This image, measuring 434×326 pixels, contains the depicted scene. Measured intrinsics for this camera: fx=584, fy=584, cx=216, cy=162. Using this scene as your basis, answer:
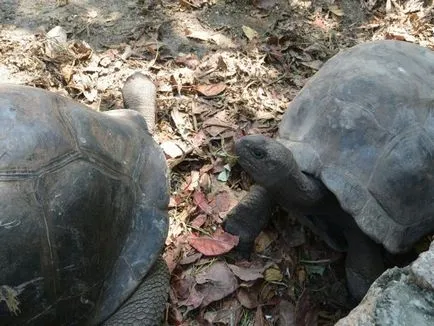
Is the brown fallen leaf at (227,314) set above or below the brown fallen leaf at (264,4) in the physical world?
below

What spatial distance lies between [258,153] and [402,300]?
139 cm

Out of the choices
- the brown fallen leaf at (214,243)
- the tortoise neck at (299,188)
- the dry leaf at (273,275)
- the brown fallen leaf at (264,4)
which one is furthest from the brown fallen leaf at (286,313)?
the brown fallen leaf at (264,4)

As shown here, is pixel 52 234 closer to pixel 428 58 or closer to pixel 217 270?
pixel 217 270

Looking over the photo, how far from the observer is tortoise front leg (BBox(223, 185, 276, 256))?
3.24m

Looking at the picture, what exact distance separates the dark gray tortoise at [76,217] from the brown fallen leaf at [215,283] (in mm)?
274

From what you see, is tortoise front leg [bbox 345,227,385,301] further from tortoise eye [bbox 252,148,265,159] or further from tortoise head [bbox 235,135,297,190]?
tortoise eye [bbox 252,148,265,159]

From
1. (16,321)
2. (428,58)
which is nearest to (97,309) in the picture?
(16,321)

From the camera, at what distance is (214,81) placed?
164 inches

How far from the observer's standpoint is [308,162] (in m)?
3.06

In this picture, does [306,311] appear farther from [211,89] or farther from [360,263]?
[211,89]

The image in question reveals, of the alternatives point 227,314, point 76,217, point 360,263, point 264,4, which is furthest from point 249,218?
point 264,4

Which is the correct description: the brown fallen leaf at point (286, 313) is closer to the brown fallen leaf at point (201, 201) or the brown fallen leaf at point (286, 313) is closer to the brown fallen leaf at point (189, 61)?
the brown fallen leaf at point (201, 201)

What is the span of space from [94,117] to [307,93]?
1234 mm

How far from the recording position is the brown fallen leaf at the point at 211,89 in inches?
160
